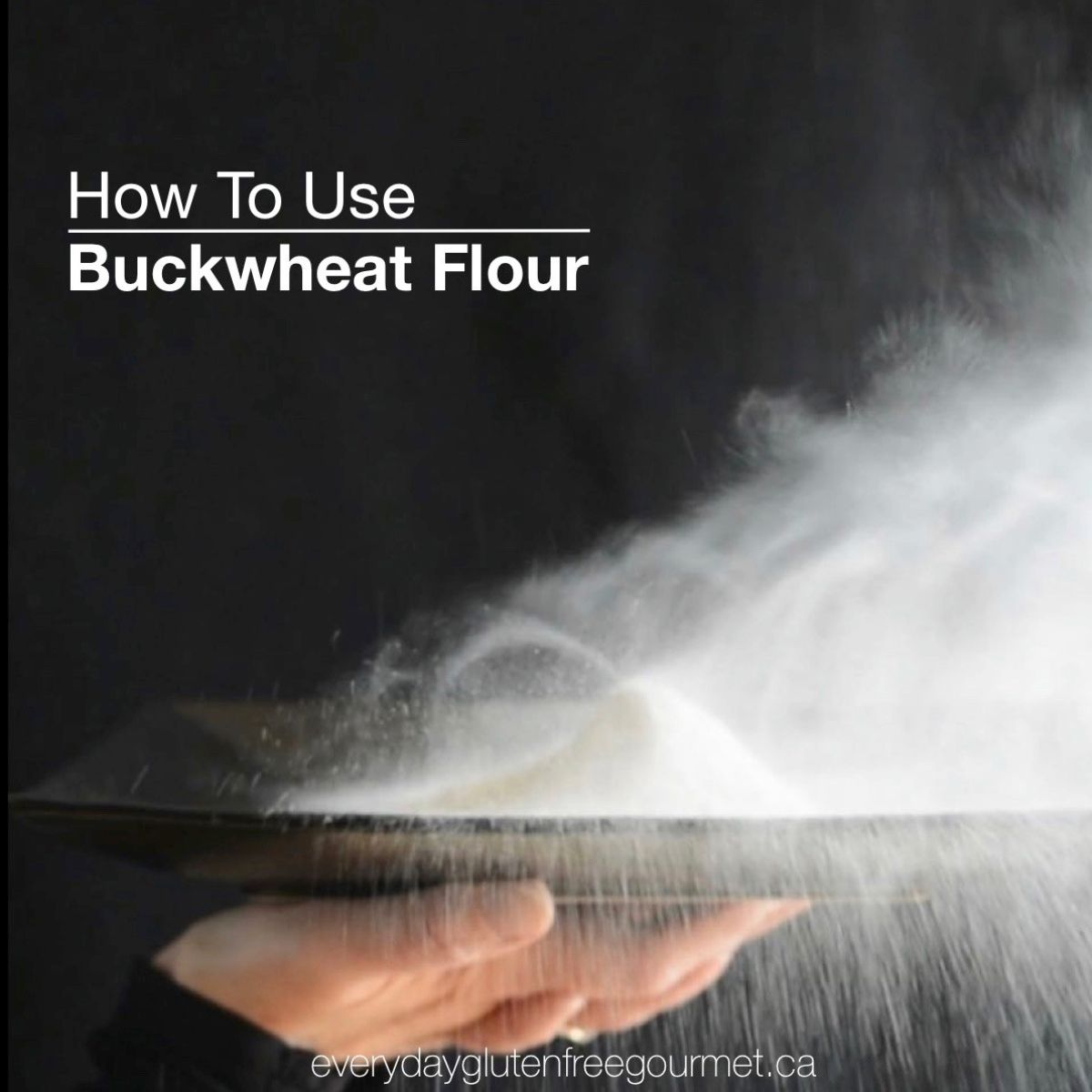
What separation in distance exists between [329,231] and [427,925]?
12.4 inches

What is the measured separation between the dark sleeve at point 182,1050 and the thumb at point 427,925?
48 mm

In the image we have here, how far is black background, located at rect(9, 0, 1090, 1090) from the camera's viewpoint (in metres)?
0.60

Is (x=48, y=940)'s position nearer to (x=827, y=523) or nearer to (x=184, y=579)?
(x=184, y=579)

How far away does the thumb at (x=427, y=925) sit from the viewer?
0.56 metres

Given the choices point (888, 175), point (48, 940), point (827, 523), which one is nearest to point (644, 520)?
point (827, 523)

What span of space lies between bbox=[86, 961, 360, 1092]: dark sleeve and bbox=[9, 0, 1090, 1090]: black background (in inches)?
1.6

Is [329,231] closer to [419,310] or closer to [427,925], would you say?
[419,310]

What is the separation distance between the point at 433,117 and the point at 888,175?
0.21 m

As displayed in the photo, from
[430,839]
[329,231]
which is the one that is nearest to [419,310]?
[329,231]

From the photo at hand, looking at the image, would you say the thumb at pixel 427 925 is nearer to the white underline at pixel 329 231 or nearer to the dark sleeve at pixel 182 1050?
the dark sleeve at pixel 182 1050

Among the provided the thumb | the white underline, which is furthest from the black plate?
the white underline

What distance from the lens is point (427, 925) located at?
1.87 feet

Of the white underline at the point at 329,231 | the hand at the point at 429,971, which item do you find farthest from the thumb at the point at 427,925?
the white underline at the point at 329,231

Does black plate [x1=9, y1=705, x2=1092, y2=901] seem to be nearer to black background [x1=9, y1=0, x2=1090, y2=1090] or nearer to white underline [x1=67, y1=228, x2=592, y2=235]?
black background [x1=9, y1=0, x2=1090, y2=1090]
